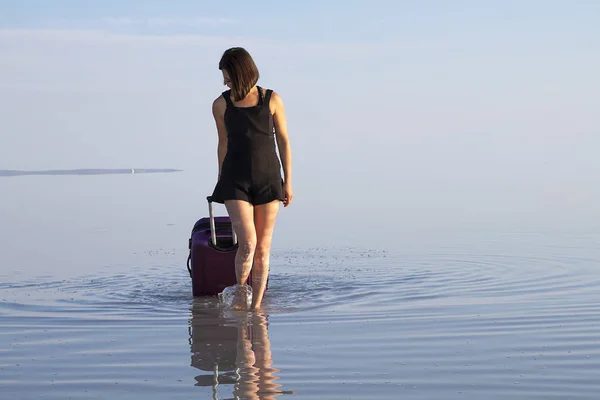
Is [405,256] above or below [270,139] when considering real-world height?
below

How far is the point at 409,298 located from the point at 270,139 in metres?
1.57

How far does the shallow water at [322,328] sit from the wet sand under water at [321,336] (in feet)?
0.04

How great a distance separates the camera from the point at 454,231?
12242 millimetres

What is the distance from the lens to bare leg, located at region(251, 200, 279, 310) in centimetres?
601

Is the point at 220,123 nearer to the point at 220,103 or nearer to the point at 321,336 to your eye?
the point at 220,103

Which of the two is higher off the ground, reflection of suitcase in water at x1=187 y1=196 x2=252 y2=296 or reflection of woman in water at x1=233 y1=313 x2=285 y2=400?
reflection of suitcase in water at x1=187 y1=196 x2=252 y2=296

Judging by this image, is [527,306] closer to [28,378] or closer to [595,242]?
[28,378]

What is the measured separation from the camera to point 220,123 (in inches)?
238

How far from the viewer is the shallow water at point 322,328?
3.93 m

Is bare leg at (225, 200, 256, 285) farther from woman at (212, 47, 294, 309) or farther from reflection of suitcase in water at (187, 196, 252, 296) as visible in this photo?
reflection of suitcase in water at (187, 196, 252, 296)

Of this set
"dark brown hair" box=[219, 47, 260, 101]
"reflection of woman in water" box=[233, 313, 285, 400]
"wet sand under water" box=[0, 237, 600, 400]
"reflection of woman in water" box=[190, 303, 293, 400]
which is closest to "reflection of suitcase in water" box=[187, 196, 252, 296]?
"wet sand under water" box=[0, 237, 600, 400]

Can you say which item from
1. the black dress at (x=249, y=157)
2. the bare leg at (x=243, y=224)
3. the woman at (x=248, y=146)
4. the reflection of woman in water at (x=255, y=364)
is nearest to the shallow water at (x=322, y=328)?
the reflection of woman in water at (x=255, y=364)

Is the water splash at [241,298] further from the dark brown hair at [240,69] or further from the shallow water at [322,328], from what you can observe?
the dark brown hair at [240,69]

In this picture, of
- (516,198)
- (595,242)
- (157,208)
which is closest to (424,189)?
(516,198)
